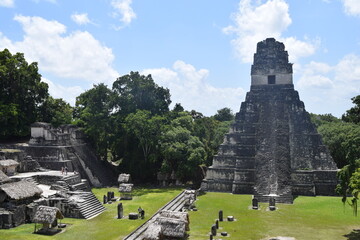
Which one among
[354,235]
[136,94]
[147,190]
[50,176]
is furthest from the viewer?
[136,94]

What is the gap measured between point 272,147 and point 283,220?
398 inches

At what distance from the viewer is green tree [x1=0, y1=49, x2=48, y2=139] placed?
3122 cm

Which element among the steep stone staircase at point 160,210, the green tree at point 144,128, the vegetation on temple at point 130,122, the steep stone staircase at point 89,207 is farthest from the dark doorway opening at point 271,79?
the steep stone staircase at point 89,207

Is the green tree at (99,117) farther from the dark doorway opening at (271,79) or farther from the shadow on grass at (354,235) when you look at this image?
the shadow on grass at (354,235)

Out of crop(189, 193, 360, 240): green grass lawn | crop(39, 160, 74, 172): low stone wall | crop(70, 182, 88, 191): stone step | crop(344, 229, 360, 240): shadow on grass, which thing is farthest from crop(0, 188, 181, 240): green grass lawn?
crop(344, 229, 360, 240): shadow on grass

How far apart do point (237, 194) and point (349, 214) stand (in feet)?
30.1

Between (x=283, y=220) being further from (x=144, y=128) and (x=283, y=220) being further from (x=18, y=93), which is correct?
(x=18, y=93)

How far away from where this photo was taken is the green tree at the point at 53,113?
36.3 m

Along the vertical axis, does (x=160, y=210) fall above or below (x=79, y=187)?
below

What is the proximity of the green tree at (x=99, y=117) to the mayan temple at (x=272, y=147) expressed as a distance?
37.7ft

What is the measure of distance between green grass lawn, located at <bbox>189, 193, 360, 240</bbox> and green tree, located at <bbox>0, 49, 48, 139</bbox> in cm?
1887

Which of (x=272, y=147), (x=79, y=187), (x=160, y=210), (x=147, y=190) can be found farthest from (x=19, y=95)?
(x=272, y=147)

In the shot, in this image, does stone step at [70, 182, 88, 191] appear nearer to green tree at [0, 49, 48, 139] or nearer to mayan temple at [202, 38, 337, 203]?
mayan temple at [202, 38, 337, 203]

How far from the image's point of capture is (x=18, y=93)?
33312 millimetres
